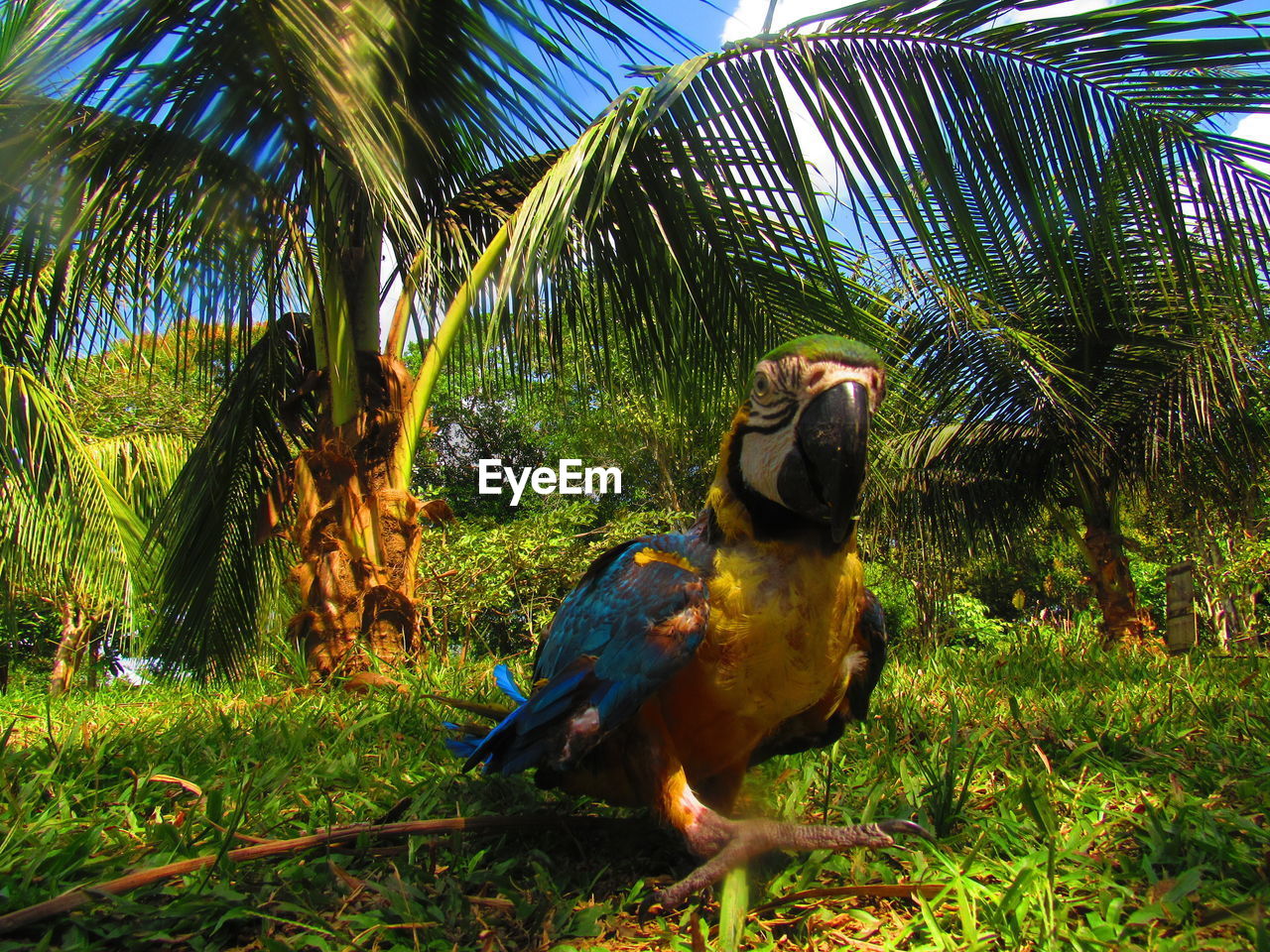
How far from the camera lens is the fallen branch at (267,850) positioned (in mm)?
1004

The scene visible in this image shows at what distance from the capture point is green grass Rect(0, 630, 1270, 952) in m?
1.03

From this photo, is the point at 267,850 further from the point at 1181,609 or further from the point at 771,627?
the point at 1181,609

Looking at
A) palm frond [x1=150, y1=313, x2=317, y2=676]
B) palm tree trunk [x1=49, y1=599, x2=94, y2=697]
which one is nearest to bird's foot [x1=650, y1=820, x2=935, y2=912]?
palm frond [x1=150, y1=313, x2=317, y2=676]

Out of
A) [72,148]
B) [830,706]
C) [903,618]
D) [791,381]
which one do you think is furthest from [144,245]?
[903,618]

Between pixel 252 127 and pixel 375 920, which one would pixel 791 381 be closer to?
pixel 375 920

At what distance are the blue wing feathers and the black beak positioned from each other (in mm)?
226

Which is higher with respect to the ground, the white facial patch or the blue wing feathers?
the white facial patch

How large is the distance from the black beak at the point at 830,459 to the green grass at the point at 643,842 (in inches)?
22.3

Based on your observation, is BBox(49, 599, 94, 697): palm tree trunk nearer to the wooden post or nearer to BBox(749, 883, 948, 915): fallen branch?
BBox(749, 883, 948, 915): fallen branch

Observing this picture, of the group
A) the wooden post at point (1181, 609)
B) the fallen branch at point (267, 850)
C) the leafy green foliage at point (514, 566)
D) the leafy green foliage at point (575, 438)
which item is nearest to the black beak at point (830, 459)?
the fallen branch at point (267, 850)

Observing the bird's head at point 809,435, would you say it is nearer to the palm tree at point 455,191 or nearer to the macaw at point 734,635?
the macaw at point 734,635

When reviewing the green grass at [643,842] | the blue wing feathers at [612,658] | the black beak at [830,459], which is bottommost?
the green grass at [643,842]

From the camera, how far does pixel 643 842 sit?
141 centimetres

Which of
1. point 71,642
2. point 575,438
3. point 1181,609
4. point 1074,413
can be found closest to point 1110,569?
point 1181,609
